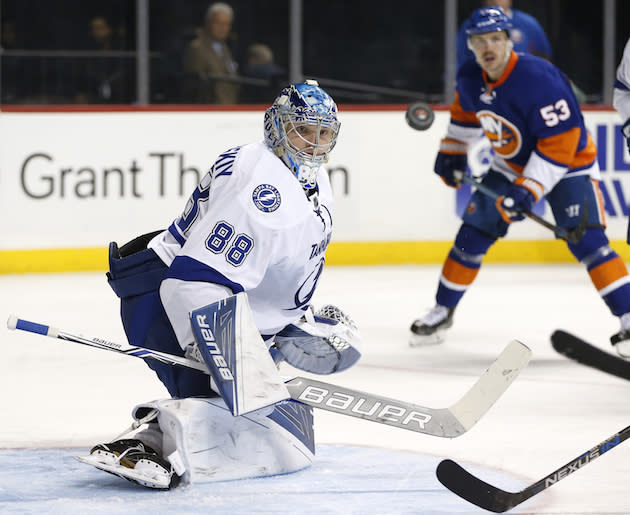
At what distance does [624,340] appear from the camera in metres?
4.03

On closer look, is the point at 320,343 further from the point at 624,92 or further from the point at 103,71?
the point at 103,71

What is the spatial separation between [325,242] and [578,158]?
1760mm

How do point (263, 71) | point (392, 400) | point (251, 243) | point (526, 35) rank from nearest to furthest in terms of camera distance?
Result: 1. point (251, 243)
2. point (392, 400)
3. point (526, 35)
4. point (263, 71)

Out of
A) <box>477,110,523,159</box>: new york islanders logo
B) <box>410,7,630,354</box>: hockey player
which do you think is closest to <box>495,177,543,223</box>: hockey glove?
<box>410,7,630,354</box>: hockey player

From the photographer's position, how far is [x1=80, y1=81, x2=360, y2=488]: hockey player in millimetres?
2393

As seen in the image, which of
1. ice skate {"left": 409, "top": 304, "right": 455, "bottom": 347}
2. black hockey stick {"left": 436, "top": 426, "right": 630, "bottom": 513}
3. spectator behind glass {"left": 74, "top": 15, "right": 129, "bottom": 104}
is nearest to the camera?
black hockey stick {"left": 436, "top": 426, "right": 630, "bottom": 513}

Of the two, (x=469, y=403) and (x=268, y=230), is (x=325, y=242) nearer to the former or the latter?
(x=268, y=230)

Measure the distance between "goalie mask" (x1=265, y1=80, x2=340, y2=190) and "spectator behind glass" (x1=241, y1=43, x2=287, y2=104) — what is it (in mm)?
4397

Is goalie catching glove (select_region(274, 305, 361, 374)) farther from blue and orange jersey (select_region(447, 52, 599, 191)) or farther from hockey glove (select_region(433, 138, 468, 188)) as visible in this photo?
hockey glove (select_region(433, 138, 468, 188))

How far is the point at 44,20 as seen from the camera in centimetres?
683

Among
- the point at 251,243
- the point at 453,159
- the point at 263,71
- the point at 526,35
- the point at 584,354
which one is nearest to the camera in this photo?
the point at 584,354

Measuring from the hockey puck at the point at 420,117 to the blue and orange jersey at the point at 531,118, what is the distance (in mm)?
476

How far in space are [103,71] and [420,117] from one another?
94.7 inches

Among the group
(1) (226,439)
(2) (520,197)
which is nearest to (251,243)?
(1) (226,439)
